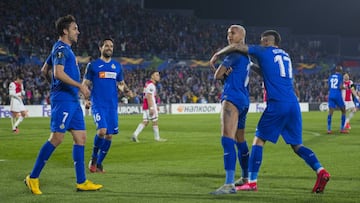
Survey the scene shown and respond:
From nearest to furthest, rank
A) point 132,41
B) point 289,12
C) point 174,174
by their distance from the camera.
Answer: point 174,174 → point 132,41 → point 289,12

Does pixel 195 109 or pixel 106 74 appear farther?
pixel 195 109

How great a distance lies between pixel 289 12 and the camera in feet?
232

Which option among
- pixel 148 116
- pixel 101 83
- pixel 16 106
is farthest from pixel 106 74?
pixel 16 106

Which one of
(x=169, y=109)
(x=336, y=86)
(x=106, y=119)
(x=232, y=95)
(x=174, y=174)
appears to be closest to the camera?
(x=232, y=95)

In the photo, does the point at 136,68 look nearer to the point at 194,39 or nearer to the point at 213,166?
the point at 194,39

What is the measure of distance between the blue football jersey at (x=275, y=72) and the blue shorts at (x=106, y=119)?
3798mm

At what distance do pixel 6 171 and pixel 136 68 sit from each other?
36.6 metres

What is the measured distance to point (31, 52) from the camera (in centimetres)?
4084

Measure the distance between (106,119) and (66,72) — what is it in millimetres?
2946

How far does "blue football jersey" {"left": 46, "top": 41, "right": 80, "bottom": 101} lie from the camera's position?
7.99 m

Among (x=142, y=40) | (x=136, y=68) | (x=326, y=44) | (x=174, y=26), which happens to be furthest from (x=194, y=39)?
(x=326, y=44)

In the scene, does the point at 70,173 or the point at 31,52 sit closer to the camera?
the point at 70,173

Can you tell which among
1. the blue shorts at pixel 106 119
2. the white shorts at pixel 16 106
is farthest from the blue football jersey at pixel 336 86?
the blue shorts at pixel 106 119

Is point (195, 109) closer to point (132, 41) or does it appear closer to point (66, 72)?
point (132, 41)
